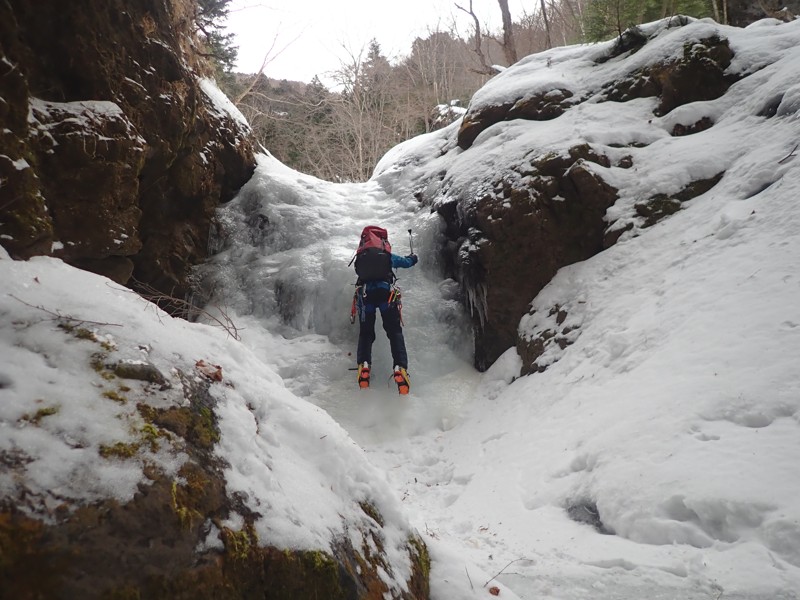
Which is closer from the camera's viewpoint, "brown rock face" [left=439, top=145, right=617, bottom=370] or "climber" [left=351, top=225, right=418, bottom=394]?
"climber" [left=351, top=225, right=418, bottom=394]

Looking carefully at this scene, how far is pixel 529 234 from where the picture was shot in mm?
6934

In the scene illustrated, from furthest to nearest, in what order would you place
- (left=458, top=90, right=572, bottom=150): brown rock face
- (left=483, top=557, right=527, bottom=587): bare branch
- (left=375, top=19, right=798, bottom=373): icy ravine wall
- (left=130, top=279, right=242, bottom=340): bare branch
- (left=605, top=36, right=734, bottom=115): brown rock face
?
(left=458, top=90, right=572, bottom=150): brown rock face, (left=605, top=36, right=734, bottom=115): brown rock face, (left=375, top=19, right=798, bottom=373): icy ravine wall, (left=130, top=279, right=242, bottom=340): bare branch, (left=483, top=557, right=527, bottom=587): bare branch

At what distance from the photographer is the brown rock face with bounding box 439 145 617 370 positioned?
6781 millimetres

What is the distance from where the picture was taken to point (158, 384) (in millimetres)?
1898

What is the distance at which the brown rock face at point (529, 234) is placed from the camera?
6781mm

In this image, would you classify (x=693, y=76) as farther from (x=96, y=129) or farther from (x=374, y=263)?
(x=96, y=129)

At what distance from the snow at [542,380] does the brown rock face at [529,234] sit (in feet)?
0.89

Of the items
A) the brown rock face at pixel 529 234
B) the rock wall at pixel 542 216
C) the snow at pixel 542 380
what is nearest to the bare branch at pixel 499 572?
the snow at pixel 542 380

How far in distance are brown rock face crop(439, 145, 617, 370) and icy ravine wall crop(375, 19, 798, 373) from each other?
2cm

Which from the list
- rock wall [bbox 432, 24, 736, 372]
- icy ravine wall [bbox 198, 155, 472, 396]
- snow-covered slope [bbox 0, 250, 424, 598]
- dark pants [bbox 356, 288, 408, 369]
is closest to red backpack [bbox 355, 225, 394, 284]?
dark pants [bbox 356, 288, 408, 369]

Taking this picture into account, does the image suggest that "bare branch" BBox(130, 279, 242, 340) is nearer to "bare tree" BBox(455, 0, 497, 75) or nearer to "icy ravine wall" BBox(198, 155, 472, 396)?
"icy ravine wall" BBox(198, 155, 472, 396)

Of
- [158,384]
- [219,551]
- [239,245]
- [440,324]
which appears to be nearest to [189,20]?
[239,245]

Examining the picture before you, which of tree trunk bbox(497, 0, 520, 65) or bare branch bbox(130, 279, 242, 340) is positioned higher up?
tree trunk bbox(497, 0, 520, 65)

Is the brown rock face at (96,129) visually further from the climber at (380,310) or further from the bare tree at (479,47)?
the bare tree at (479,47)
